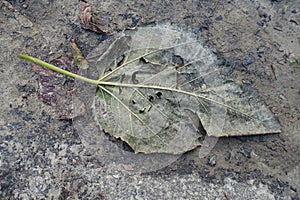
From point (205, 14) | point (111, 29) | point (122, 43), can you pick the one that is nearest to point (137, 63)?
point (122, 43)

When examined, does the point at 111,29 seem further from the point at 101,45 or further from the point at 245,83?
the point at 245,83

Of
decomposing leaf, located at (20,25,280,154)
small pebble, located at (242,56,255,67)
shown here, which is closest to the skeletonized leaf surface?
decomposing leaf, located at (20,25,280,154)

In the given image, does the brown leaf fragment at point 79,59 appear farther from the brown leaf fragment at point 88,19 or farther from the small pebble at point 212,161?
the small pebble at point 212,161

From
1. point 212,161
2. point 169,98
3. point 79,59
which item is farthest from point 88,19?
point 212,161

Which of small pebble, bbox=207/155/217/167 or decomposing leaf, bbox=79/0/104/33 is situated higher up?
decomposing leaf, bbox=79/0/104/33

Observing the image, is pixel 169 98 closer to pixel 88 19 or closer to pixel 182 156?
pixel 182 156

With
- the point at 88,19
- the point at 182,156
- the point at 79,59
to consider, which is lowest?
the point at 182,156

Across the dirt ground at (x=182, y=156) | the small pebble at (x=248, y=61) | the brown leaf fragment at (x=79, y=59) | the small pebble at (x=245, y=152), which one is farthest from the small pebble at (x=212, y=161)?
the brown leaf fragment at (x=79, y=59)

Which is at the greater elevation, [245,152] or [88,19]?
[88,19]

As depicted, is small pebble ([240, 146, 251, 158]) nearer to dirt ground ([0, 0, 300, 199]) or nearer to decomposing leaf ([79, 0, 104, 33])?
dirt ground ([0, 0, 300, 199])
